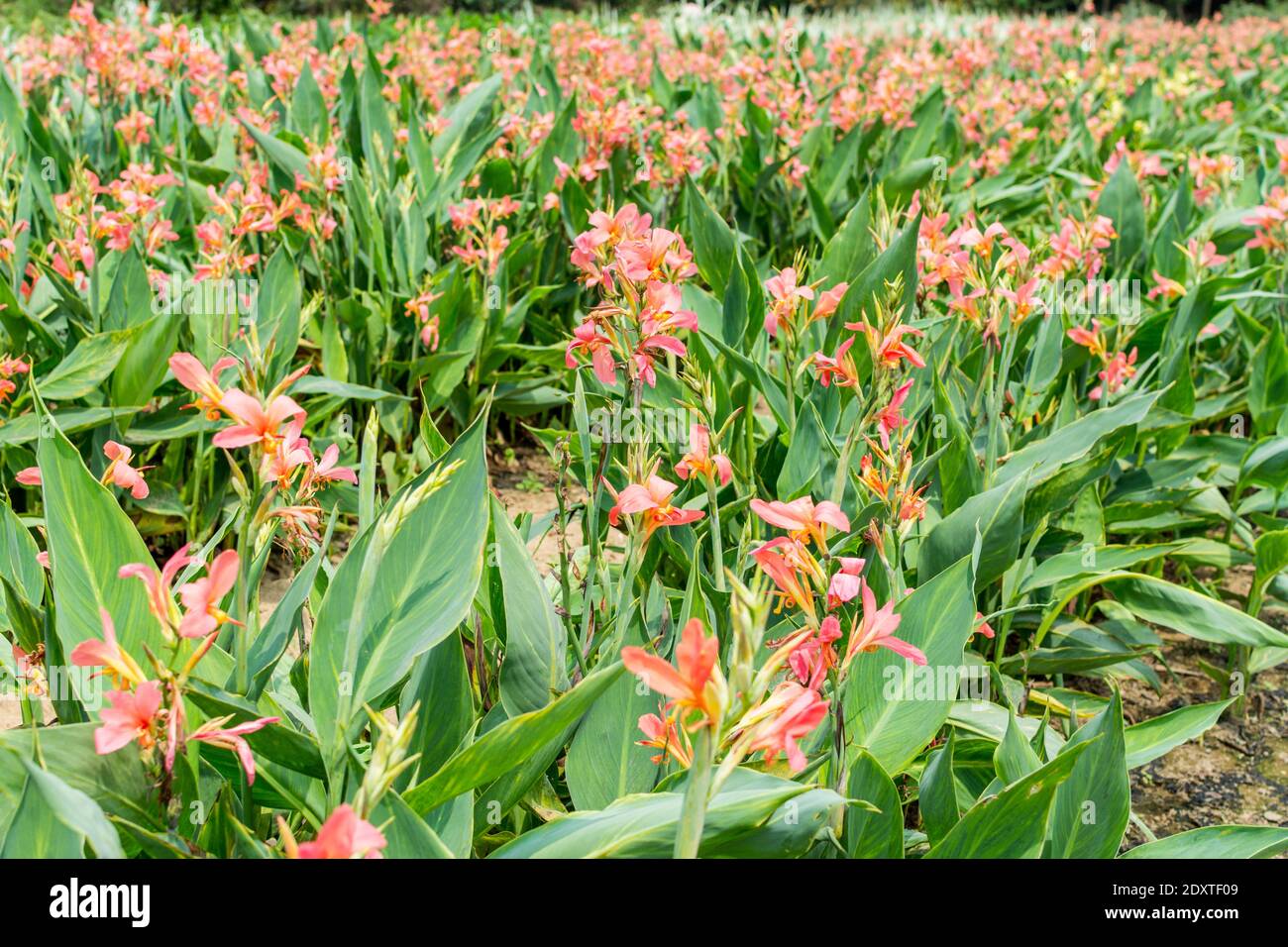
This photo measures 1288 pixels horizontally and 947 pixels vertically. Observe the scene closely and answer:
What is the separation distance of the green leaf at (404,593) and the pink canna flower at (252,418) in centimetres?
17

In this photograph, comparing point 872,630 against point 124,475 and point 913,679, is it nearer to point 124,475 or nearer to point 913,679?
point 913,679

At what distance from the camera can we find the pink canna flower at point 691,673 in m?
0.84

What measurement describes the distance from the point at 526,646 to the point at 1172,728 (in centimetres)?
100

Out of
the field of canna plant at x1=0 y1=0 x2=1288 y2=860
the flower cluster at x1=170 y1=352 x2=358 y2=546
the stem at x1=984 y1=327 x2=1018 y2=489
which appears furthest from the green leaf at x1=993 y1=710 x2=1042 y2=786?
the flower cluster at x1=170 y1=352 x2=358 y2=546

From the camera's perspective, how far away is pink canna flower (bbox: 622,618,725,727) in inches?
33.2

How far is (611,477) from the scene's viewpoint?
83.7 inches

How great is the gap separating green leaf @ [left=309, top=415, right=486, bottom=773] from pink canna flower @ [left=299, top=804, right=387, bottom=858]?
38 cm

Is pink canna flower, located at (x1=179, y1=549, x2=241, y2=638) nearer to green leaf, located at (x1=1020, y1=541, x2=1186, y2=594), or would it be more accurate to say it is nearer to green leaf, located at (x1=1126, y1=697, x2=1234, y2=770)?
green leaf, located at (x1=1126, y1=697, x2=1234, y2=770)

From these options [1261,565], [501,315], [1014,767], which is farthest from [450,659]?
[501,315]

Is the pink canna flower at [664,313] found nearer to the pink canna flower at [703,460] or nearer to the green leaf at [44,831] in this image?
the pink canna flower at [703,460]

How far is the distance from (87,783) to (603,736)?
22.9 inches

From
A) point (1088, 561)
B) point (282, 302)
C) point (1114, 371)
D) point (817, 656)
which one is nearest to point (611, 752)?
point (817, 656)

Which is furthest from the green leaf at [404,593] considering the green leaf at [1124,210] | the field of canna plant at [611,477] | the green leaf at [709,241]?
the green leaf at [1124,210]
